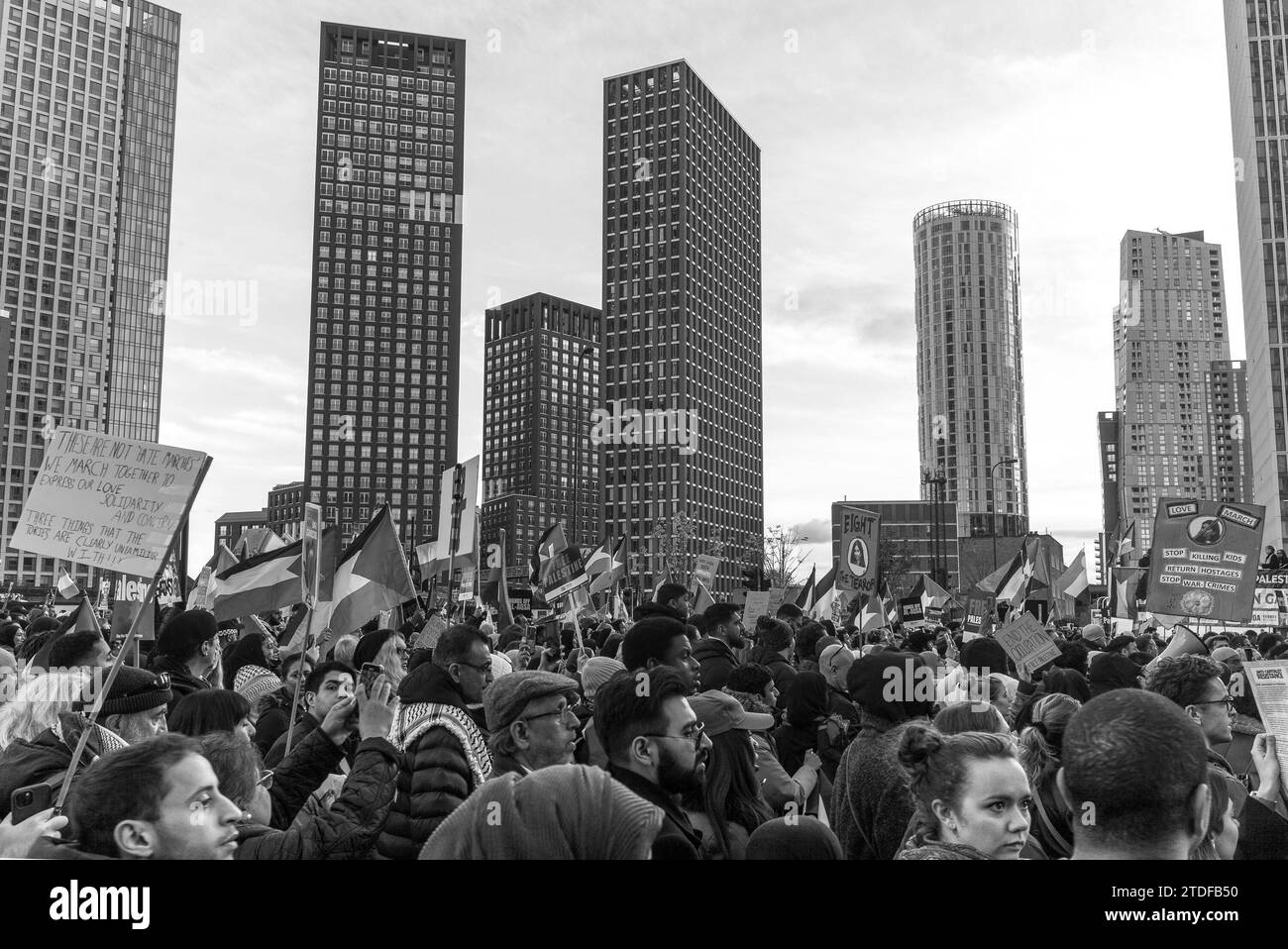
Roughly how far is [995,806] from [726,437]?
16424 cm

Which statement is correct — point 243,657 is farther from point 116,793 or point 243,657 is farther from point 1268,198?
point 1268,198

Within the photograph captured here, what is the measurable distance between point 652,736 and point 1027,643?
21.6 feet

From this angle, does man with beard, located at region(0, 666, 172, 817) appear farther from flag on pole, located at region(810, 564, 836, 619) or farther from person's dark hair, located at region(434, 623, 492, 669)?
flag on pole, located at region(810, 564, 836, 619)

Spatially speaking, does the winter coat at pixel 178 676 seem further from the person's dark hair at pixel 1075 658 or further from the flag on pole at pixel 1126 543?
the flag on pole at pixel 1126 543

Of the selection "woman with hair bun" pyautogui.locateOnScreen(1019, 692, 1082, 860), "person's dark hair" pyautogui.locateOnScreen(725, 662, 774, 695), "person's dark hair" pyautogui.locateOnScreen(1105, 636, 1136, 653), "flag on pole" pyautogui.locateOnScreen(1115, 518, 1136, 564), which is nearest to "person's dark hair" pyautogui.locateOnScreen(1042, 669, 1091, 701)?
"person's dark hair" pyautogui.locateOnScreen(725, 662, 774, 695)

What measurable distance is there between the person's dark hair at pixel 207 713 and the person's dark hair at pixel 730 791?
205 centimetres

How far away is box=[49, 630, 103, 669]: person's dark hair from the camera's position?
548 cm

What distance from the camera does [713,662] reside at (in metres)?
7.39

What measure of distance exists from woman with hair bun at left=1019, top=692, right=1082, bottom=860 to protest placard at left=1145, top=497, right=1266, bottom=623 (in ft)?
23.5

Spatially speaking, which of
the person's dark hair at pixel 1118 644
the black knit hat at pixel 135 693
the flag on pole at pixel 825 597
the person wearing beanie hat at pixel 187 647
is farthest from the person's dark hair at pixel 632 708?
the flag on pole at pixel 825 597

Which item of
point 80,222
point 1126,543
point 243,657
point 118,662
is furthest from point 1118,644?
point 80,222

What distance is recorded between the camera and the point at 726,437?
167000 millimetres

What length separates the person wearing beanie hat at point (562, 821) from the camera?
2.32 m
